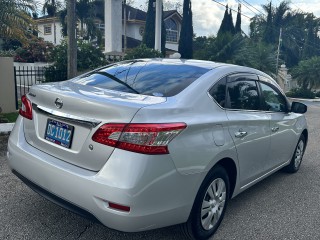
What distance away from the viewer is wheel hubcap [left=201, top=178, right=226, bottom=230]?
3.01 meters

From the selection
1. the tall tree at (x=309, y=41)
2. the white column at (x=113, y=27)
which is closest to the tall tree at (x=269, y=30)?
the tall tree at (x=309, y=41)

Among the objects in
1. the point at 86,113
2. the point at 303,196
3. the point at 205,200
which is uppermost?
the point at 86,113

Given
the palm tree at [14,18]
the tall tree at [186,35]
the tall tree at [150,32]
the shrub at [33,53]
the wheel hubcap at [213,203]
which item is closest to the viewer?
the wheel hubcap at [213,203]

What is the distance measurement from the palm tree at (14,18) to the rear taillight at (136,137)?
6569 millimetres

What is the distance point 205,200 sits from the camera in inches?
118

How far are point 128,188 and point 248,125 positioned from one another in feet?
5.53

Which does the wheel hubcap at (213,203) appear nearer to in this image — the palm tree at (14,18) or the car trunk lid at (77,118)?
the car trunk lid at (77,118)

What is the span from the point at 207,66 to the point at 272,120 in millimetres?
1157

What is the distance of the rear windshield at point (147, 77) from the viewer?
309cm

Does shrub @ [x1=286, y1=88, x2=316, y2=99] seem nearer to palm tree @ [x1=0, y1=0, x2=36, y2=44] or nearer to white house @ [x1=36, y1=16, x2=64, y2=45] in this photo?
white house @ [x1=36, y1=16, x2=64, y2=45]

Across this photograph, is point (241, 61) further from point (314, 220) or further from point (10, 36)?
point (314, 220)

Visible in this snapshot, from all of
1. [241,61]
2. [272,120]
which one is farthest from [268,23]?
[272,120]

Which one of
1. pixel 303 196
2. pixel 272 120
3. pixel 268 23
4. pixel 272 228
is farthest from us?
pixel 268 23

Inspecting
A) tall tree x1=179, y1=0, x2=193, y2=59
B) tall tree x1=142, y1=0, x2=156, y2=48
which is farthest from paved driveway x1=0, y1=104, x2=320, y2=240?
tall tree x1=142, y1=0, x2=156, y2=48
